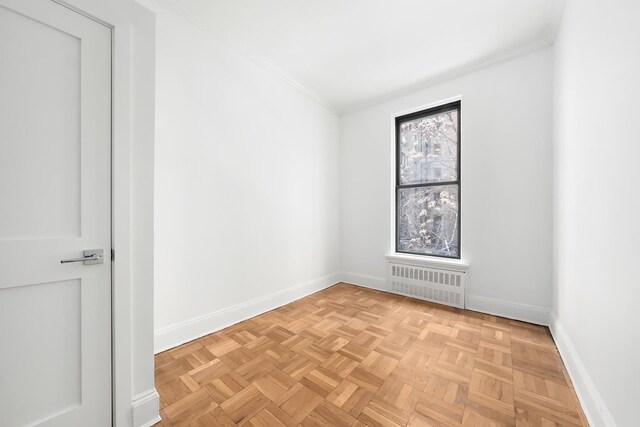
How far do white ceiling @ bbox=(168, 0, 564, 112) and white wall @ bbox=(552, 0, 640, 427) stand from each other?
1.58 feet

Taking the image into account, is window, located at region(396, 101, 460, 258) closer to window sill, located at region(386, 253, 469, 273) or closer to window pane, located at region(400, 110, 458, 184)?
window pane, located at region(400, 110, 458, 184)

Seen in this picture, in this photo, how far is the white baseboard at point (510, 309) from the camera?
2602 millimetres

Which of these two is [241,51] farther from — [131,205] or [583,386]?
[583,386]

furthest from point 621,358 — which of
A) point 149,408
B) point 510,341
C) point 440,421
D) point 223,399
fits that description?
point 149,408

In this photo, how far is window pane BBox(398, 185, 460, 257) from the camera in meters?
3.29

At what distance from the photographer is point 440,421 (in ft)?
4.60

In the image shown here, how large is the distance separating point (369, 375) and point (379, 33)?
9.99 ft

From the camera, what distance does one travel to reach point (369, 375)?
5.91 ft

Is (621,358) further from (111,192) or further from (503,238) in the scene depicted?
(111,192)

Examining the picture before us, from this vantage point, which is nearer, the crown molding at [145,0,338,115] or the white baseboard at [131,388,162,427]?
the white baseboard at [131,388,162,427]
